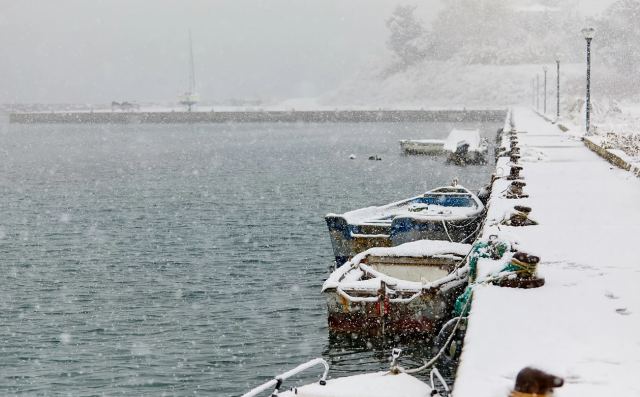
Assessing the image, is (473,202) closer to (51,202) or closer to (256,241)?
(256,241)

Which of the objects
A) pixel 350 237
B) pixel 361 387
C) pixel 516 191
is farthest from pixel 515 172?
pixel 361 387

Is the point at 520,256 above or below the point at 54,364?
above

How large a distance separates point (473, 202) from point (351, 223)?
437 cm

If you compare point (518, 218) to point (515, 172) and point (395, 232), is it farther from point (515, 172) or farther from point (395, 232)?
point (515, 172)

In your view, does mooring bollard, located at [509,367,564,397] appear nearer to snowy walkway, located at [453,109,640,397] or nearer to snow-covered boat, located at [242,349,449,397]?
snowy walkway, located at [453,109,640,397]

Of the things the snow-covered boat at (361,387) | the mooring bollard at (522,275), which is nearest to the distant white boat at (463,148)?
the mooring bollard at (522,275)

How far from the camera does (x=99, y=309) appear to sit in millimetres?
22391

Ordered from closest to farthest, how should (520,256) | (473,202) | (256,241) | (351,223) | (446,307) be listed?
(520,256)
(446,307)
(351,223)
(473,202)
(256,241)

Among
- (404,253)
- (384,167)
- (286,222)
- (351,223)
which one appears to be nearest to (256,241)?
(286,222)

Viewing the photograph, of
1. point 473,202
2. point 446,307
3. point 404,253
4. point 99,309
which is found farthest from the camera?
point 473,202

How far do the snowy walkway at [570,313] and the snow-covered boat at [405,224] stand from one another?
11.2ft

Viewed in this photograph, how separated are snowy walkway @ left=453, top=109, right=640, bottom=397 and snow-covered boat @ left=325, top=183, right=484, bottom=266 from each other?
341 cm

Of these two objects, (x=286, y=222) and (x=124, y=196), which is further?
(x=124, y=196)

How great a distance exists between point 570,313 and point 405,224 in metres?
13.0
